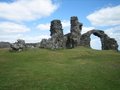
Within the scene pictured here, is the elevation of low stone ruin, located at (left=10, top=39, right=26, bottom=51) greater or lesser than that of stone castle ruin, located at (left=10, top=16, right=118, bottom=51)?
lesser

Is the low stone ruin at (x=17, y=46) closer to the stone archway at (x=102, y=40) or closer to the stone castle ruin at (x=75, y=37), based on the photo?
the stone castle ruin at (x=75, y=37)

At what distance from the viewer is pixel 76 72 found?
33.2 m

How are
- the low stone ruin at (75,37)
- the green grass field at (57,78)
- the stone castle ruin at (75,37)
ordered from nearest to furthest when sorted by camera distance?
the green grass field at (57,78)
the stone castle ruin at (75,37)
the low stone ruin at (75,37)

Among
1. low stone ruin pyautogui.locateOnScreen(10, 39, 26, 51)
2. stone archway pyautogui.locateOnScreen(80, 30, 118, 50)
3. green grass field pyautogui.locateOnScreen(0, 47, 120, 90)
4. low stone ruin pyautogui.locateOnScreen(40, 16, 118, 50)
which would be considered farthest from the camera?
stone archway pyautogui.locateOnScreen(80, 30, 118, 50)

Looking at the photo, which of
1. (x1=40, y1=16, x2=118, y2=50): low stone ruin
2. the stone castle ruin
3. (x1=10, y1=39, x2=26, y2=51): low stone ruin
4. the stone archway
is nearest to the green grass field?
(x1=10, y1=39, x2=26, y2=51): low stone ruin

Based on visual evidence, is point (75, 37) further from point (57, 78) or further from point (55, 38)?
point (57, 78)

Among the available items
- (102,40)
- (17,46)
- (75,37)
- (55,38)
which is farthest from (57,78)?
(102,40)

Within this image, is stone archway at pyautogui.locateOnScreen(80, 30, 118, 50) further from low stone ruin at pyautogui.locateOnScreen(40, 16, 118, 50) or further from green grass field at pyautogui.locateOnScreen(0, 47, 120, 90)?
green grass field at pyautogui.locateOnScreen(0, 47, 120, 90)

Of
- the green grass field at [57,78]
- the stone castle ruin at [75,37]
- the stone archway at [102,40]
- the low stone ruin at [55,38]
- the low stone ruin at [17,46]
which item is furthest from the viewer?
the stone archway at [102,40]

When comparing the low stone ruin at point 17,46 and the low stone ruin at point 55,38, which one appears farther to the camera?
the low stone ruin at point 55,38

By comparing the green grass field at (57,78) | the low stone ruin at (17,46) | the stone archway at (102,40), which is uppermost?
the stone archway at (102,40)

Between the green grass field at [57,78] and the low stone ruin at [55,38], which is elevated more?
the low stone ruin at [55,38]

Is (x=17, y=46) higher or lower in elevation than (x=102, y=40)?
lower

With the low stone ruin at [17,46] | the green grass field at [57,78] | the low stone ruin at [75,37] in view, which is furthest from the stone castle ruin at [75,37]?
the green grass field at [57,78]
